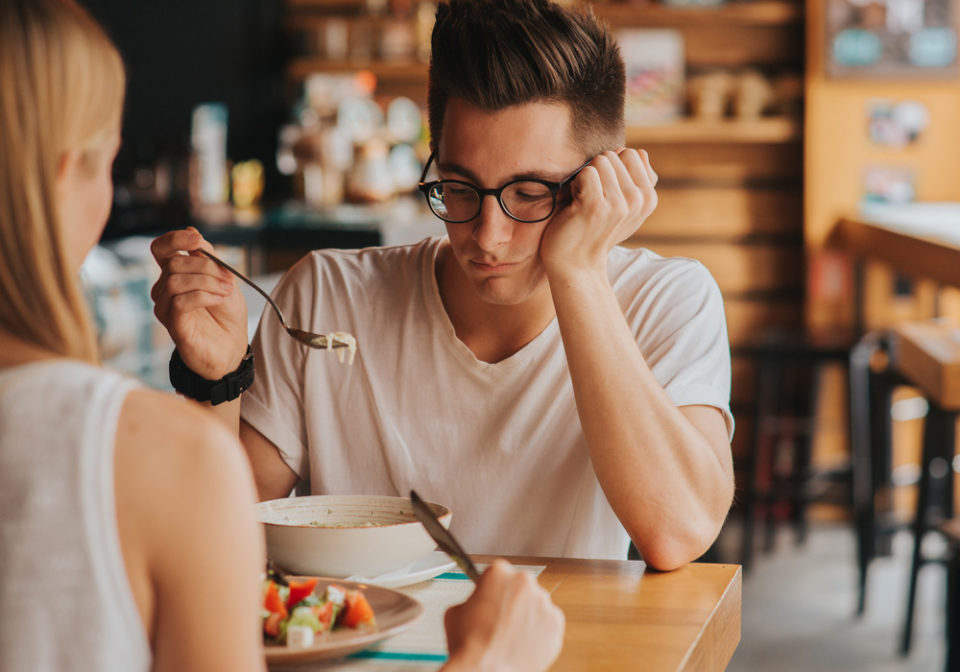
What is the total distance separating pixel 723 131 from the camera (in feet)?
16.6

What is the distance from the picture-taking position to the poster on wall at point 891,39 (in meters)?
4.91

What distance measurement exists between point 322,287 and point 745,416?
391 cm

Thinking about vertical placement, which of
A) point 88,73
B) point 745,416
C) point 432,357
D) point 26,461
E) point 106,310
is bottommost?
point 745,416

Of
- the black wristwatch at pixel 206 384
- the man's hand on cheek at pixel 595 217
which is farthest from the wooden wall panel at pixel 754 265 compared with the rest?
the black wristwatch at pixel 206 384

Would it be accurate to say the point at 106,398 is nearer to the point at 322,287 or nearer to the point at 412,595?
the point at 412,595

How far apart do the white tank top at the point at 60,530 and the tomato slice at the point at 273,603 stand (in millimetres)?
326

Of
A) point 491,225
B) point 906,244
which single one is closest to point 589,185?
point 491,225

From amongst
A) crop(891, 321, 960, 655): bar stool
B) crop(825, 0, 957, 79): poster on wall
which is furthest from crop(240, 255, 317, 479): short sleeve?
crop(825, 0, 957, 79): poster on wall

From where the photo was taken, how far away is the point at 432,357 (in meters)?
1.63

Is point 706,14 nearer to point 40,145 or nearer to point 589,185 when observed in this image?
point 589,185

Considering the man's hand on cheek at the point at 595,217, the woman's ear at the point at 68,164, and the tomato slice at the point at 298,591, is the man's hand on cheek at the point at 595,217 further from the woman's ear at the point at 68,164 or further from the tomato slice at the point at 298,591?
the woman's ear at the point at 68,164

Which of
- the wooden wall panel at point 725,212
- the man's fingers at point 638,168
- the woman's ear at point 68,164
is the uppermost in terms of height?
the woman's ear at point 68,164

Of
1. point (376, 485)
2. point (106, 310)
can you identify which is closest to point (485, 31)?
point (376, 485)

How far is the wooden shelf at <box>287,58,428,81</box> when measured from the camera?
5309 millimetres
